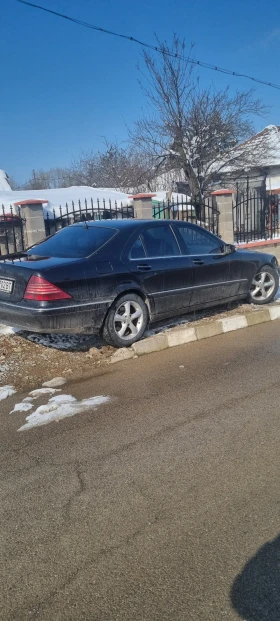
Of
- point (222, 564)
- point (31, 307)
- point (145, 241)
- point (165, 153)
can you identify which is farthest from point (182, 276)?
point (165, 153)

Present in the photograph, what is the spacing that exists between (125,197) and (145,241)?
12.8 meters

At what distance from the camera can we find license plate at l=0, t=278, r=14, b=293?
222 inches

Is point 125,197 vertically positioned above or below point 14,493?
above

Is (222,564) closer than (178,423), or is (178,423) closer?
(222,564)

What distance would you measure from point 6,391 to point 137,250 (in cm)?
236

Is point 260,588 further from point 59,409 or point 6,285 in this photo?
point 6,285

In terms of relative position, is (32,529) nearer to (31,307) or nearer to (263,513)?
(263,513)

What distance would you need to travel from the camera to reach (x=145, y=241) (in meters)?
6.45

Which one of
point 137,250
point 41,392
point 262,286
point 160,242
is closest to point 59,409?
point 41,392

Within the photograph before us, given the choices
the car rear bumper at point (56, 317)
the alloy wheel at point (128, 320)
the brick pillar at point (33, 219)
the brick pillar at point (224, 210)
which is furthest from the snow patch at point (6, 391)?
the brick pillar at point (224, 210)

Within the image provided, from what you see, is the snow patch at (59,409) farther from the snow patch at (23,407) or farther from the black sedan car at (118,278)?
the black sedan car at (118,278)

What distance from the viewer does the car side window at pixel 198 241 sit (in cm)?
704

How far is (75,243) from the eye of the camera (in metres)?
6.21

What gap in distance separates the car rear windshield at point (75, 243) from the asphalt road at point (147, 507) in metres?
1.70
